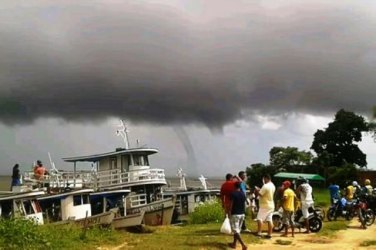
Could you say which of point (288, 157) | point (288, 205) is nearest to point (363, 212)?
point (288, 205)

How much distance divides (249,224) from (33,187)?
1288cm

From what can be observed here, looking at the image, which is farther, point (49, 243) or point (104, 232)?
point (104, 232)

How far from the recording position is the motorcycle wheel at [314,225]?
53.3ft

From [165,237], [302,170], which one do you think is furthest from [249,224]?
[302,170]

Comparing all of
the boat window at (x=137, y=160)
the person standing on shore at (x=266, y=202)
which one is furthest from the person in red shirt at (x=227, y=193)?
the boat window at (x=137, y=160)

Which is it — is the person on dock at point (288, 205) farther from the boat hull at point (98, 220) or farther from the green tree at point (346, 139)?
the green tree at point (346, 139)

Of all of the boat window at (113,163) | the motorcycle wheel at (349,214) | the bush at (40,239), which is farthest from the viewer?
the boat window at (113,163)

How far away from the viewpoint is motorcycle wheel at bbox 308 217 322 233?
16253 millimetres

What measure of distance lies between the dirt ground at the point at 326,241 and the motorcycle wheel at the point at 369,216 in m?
0.91

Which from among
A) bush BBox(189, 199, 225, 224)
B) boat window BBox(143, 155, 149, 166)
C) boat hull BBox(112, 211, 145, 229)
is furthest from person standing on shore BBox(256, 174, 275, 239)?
boat window BBox(143, 155, 149, 166)

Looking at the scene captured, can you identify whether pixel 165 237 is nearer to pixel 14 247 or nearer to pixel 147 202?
pixel 14 247

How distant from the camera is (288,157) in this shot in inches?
2527

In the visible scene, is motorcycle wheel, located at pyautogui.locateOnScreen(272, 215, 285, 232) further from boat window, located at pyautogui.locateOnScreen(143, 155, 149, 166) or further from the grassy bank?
→ boat window, located at pyautogui.locateOnScreen(143, 155, 149, 166)

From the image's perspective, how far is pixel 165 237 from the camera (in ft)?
50.6
